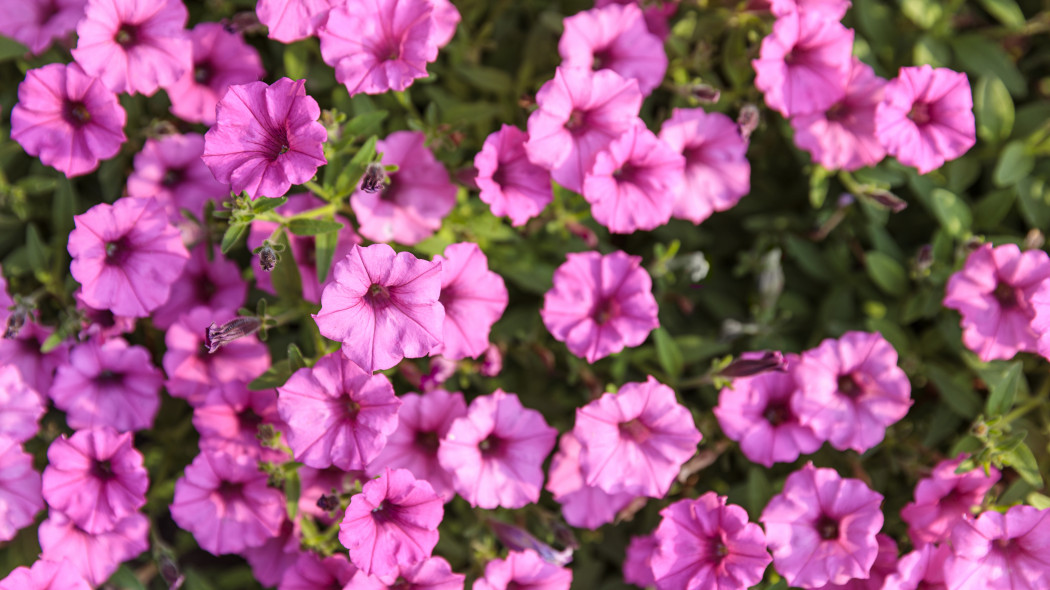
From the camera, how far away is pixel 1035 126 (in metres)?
3.41

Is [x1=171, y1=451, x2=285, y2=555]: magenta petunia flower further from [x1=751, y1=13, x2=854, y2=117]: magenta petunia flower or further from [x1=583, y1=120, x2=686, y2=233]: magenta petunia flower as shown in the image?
[x1=751, y1=13, x2=854, y2=117]: magenta petunia flower

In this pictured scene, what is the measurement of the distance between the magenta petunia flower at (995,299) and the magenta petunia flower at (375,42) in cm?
214

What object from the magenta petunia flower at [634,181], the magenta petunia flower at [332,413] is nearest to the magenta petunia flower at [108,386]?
the magenta petunia flower at [332,413]

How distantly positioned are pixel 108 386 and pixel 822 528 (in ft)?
8.92

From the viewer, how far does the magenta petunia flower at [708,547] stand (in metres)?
2.55

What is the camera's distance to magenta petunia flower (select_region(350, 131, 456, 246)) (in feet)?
8.74

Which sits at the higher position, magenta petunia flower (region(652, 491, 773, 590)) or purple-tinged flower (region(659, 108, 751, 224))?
purple-tinged flower (region(659, 108, 751, 224))

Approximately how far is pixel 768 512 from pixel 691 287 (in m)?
1.17

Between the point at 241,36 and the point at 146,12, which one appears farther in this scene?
the point at 241,36

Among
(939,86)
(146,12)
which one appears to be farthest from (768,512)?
(146,12)

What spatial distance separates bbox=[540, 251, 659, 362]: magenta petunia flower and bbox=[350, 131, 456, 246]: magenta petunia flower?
51 centimetres

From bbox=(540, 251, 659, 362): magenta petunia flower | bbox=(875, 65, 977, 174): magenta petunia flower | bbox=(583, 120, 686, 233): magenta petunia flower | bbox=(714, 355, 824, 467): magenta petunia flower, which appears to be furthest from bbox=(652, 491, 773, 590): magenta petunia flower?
bbox=(875, 65, 977, 174): magenta petunia flower

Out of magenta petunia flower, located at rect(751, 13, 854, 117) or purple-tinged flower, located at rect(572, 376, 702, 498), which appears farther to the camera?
magenta petunia flower, located at rect(751, 13, 854, 117)

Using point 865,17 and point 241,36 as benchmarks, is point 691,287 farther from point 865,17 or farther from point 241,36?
point 241,36
